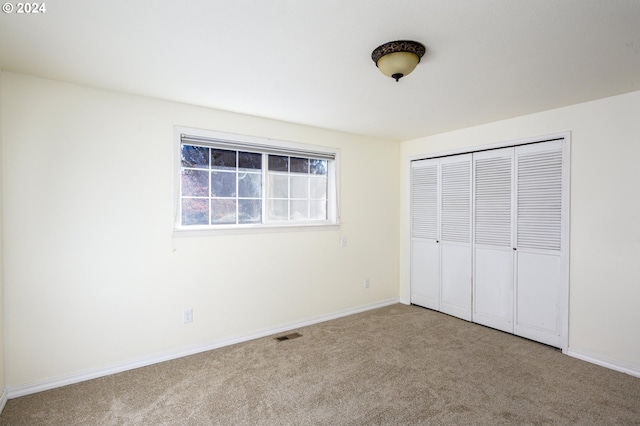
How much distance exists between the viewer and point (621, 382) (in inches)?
103

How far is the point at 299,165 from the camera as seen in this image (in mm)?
3943

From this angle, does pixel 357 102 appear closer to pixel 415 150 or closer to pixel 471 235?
pixel 415 150

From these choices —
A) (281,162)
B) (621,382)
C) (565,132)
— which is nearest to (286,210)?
(281,162)

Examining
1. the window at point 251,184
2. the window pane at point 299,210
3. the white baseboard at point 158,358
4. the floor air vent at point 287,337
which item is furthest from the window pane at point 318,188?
the floor air vent at point 287,337

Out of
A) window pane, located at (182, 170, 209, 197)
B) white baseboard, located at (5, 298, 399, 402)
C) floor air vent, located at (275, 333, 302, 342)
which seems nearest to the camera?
white baseboard, located at (5, 298, 399, 402)

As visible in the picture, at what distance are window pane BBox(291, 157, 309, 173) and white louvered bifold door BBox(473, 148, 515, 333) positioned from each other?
2.04 m

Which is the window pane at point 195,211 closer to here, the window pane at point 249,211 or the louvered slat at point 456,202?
the window pane at point 249,211

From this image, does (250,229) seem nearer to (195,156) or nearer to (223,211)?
(223,211)

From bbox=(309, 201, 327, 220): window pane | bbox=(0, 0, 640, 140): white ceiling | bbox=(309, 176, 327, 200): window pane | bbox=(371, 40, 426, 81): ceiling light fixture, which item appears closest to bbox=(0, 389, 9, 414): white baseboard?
bbox=(0, 0, 640, 140): white ceiling

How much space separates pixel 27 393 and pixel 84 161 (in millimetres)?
1785

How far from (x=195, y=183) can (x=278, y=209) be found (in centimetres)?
96

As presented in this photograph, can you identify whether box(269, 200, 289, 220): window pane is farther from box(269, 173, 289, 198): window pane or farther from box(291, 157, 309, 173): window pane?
box(291, 157, 309, 173): window pane

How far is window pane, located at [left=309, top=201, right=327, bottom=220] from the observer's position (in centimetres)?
408

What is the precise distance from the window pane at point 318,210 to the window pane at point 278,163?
1.86ft
